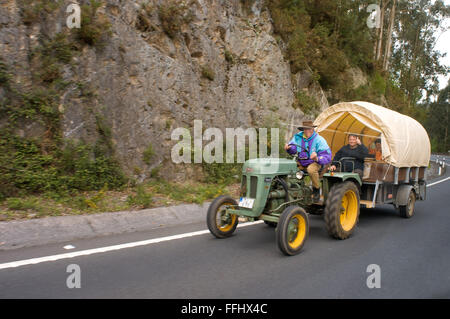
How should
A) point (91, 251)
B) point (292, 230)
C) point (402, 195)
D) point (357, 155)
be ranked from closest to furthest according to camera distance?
point (91, 251)
point (292, 230)
point (357, 155)
point (402, 195)

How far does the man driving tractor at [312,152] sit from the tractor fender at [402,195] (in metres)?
2.79

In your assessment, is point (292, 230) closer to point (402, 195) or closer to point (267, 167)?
point (267, 167)

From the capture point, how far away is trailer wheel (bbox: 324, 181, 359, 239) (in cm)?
586

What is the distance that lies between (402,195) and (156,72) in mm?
7537

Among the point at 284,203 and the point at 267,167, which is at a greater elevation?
the point at 267,167

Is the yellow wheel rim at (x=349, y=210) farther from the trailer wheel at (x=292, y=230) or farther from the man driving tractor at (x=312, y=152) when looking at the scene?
the trailer wheel at (x=292, y=230)

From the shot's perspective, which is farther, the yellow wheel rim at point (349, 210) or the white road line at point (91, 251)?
the yellow wheel rim at point (349, 210)

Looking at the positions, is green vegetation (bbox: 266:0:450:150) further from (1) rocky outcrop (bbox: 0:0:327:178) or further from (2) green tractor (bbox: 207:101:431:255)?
(2) green tractor (bbox: 207:101:431:255)

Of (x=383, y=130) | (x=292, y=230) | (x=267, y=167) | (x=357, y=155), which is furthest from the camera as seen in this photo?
(x=357, y=155)

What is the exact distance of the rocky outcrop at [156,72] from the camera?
8117mm

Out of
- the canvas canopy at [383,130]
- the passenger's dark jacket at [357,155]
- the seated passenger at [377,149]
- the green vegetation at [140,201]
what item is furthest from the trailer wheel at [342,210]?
the green vegetation at [140,201]

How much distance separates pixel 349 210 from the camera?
6.59 metres

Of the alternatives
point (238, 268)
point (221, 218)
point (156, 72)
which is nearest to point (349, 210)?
point (221, 218)
